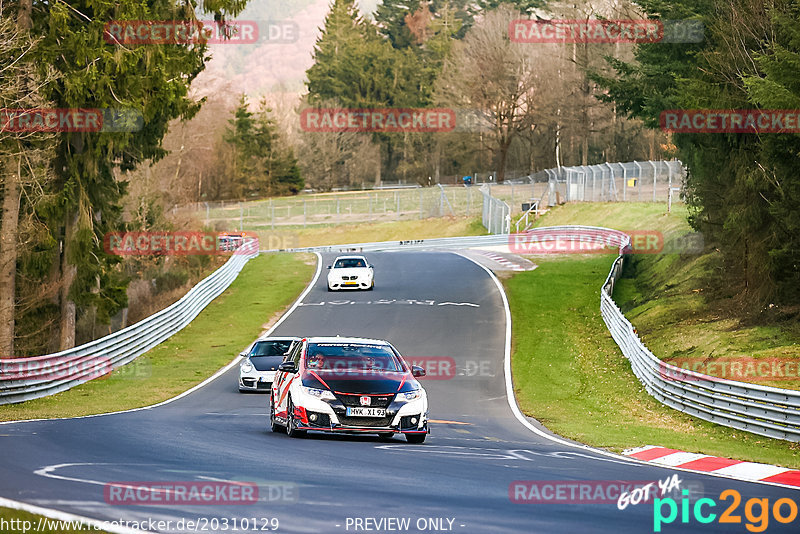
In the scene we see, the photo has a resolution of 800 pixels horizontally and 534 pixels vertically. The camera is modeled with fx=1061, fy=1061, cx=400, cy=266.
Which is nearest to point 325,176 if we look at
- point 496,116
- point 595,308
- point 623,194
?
point 496,116

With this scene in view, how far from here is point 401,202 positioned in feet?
325

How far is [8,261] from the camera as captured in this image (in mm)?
31141

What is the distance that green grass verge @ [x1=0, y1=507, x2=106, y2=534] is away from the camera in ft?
23.4

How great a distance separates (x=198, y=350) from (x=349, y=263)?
11159 mm

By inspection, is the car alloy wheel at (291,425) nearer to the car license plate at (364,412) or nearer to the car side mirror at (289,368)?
the car side mirror at (289,368)

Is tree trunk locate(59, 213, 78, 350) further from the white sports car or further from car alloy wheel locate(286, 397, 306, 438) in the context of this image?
car alloy wheel locate(286, 397, 306, 438)

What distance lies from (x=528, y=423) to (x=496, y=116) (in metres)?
88.9

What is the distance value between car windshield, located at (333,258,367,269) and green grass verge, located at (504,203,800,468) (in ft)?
19.9

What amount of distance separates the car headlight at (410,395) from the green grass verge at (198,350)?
825 cm

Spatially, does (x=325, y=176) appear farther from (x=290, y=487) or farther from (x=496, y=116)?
(x=290, y=487)

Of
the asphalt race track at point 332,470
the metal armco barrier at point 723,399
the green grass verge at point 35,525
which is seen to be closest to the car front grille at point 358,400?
the asphalt race track at point 332,470
